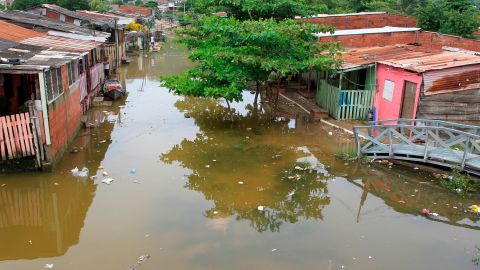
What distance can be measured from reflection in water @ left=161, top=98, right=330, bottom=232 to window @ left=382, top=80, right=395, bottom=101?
3.50 metres

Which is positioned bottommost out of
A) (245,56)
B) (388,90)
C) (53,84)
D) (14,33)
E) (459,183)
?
(459,183)

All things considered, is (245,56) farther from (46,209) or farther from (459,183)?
(46,209)

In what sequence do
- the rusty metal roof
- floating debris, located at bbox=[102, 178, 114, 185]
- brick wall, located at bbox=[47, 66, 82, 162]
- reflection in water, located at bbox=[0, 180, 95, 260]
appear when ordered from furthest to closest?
the rusty metal roof, brick wall, located at bbox=[47, 66, 82, 162], floating debris, located at bbox=[102, 178, 114, 185], reflection in water, located at bbox=[0, 180, 95, 260]

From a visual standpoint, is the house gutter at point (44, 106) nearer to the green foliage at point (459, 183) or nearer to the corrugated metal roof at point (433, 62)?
the green foliage at point (459, 183)

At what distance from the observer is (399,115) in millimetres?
13062

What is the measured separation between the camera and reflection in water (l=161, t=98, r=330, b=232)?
27.5 feet

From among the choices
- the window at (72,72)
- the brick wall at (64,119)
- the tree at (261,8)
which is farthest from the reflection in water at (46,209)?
the tree at (261,8)

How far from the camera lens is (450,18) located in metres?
24.4

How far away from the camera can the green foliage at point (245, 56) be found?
12617 mm

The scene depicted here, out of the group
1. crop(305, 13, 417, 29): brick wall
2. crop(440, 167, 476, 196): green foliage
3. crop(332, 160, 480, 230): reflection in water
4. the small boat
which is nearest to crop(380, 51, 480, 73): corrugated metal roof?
crop(332, 160, 480, 230): reflection in water

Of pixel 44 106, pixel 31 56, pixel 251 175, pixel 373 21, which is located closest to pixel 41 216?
pixel 44 106

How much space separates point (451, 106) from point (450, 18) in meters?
14.9

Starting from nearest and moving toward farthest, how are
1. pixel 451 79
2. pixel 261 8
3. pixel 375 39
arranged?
pixel 451 79, pixel 261 8, pixel 375 39

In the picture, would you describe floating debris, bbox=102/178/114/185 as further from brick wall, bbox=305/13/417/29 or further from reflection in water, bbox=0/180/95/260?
brick wall, bbox=305/13/417/29
